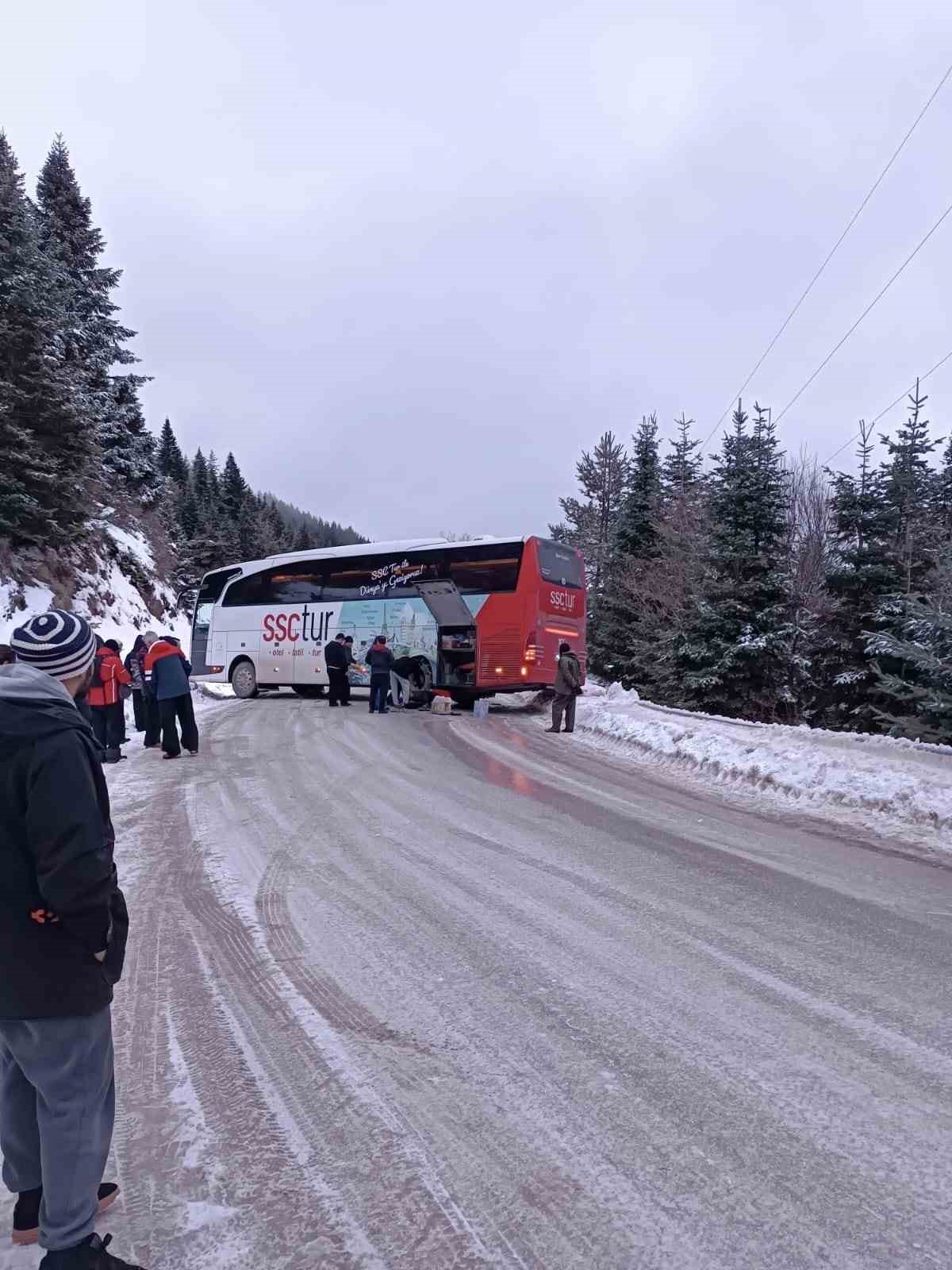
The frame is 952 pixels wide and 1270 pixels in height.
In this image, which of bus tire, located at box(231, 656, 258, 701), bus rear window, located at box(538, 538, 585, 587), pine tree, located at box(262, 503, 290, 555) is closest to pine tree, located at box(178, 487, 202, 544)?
pine tree, located at box(262, 503, 290, 555)

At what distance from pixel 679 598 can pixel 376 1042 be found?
25689 mm

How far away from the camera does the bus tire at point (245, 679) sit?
2520cm

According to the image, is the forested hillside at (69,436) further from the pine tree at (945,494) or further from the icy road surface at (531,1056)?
the pine tree at (945,494)

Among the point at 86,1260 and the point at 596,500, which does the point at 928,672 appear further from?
the point at 596,500

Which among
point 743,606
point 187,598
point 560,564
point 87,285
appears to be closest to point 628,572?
point 743,606

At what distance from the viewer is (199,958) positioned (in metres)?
4.39

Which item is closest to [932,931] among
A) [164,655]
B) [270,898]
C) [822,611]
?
[270,898]

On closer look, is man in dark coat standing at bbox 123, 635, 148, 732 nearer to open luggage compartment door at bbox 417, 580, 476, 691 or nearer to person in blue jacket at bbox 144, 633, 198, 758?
person in blue jacket at bbox 144, 633, 198, 758

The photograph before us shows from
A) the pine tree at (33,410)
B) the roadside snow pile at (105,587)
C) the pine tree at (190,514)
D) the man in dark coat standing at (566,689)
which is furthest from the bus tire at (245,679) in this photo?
the pine tree at (190,514)

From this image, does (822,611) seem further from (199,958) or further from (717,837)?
(199,958)

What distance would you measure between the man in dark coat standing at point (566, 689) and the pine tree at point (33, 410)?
16.8m

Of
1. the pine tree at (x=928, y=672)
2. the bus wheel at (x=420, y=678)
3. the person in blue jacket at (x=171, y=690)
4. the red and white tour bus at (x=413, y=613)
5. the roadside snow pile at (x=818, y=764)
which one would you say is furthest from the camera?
the bus wheel at (x=420, y=678)

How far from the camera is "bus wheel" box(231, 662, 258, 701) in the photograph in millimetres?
25188

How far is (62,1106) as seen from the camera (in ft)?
7.00
